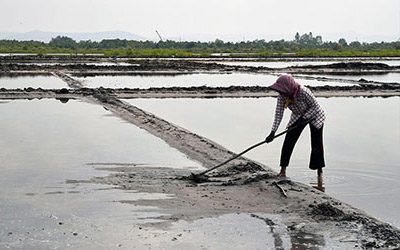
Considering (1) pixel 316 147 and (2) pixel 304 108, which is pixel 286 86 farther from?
(1) pixel 316 147

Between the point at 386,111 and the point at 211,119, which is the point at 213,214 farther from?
the point at 386,111

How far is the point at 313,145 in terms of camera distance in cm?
755

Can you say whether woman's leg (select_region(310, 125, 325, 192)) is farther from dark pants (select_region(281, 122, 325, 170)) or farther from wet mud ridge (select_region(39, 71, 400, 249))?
wet mud ridge (select_region(39, 71, 400, 249))

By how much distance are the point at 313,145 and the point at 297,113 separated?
46 cm

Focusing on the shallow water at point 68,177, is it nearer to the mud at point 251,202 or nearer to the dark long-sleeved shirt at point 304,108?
the mud at point 251,202

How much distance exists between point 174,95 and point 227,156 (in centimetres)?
1143

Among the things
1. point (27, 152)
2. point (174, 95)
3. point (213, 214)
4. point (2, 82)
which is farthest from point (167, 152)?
point (2, 82)

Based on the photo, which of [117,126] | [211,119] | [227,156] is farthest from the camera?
[211,119]

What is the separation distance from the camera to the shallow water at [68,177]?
549cm

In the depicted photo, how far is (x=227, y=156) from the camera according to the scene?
9148 millimetres

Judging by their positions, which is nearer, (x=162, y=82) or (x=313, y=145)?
(x=313, y=145)

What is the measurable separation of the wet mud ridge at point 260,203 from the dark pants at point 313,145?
319mm

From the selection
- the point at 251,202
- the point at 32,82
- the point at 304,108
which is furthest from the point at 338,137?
the point at 32,82

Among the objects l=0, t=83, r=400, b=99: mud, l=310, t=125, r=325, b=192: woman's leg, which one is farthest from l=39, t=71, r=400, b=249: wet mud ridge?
l=0, t=83, r=400, b=99: mud
